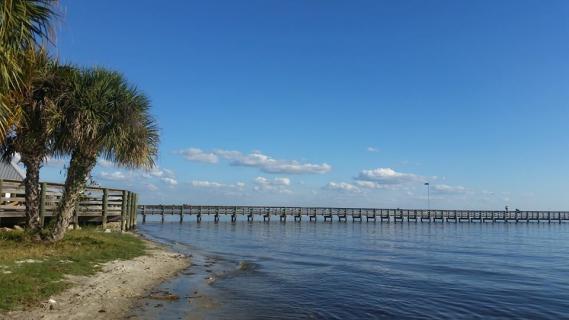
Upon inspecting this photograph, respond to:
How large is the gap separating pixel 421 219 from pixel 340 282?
76602mm

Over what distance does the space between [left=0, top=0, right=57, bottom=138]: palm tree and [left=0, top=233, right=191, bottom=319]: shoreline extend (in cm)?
336

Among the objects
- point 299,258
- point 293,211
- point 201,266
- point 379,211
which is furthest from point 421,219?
point 201,266

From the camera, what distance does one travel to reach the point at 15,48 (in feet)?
22.4

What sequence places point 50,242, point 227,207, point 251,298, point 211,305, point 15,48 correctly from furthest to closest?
1. point 227,207
2. point 50,242
3. point 251,298
4. point 211,305
5. point 15,48

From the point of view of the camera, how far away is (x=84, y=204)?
2536 cm

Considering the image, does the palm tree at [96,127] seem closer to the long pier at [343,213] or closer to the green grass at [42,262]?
→ the green grass at [42,262]

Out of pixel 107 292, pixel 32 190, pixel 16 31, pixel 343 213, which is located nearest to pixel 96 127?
pixel 32 190

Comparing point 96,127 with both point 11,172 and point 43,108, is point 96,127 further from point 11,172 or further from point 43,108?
point 11,172

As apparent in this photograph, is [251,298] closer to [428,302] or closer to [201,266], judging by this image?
[428,302]

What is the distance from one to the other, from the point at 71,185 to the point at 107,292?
261 inches

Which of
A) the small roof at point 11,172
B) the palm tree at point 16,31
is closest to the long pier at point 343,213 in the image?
the small roof at point 11,172

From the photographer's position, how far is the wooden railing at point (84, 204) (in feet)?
61.0

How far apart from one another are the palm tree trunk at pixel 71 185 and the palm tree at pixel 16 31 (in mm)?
9309

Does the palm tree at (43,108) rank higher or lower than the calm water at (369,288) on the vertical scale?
higher
